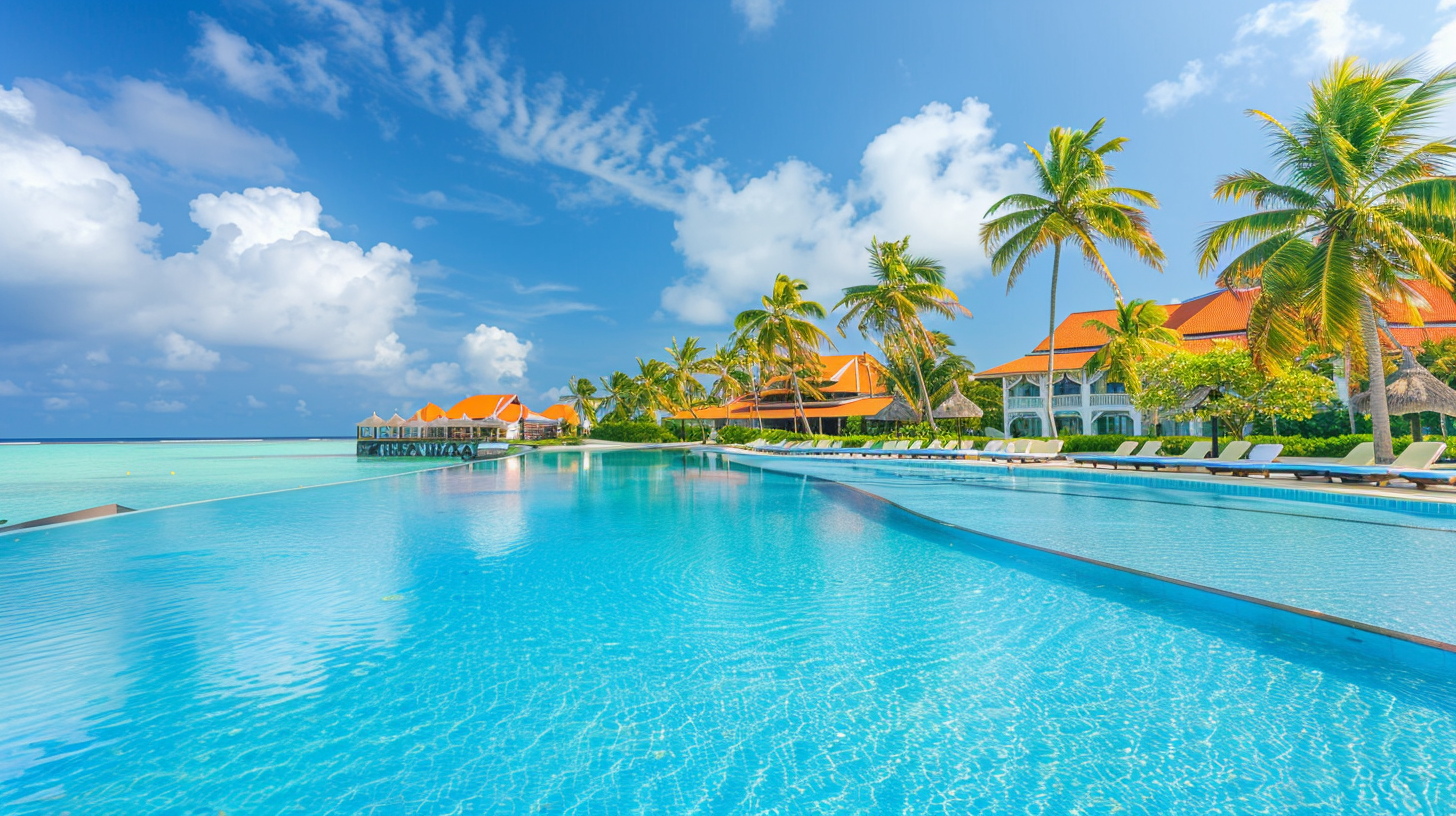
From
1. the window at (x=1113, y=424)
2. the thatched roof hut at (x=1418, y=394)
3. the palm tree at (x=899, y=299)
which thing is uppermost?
the palm tree at (x=899, y=299)

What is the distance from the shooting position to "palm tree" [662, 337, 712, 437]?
154 feet

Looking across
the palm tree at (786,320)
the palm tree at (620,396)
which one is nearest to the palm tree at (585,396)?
the palm tree at (620,396)

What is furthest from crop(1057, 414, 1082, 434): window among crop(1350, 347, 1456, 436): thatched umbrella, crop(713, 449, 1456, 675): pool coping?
crop(713, 449, 1456, 675): pool coping

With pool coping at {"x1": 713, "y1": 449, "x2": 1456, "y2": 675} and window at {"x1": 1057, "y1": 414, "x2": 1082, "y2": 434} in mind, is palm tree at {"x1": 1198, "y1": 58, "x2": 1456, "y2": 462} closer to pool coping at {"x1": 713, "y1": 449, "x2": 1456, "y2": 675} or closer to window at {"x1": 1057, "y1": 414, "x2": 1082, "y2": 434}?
pool coping at {"x1": 713, "y1": 449, "x2": 1456, "y2": 675}

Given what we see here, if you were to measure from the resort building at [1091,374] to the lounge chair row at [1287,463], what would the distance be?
7.65 metres

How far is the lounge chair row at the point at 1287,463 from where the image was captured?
11031 mm

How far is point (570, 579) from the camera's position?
6.62 m

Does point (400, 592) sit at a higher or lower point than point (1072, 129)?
lower

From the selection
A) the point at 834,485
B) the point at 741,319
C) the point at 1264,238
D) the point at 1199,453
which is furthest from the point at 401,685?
the point at 741,319

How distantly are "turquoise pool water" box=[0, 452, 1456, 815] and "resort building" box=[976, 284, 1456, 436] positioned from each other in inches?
891

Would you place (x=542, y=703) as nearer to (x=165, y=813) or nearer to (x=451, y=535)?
(x=165, y=813)

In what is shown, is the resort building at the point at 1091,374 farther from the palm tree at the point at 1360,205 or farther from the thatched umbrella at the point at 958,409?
the palm tree at the point at 1360,205

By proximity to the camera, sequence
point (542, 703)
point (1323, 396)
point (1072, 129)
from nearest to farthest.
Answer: point (542, 703)
point (1323, 396)
point (1072, 129)

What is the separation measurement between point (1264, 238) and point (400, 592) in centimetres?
1730
